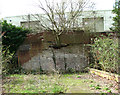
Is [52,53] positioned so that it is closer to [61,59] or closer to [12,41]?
[61,59]

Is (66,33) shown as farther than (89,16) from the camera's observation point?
No

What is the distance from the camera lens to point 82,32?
22.4 feet

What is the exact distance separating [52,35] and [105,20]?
4.27 m

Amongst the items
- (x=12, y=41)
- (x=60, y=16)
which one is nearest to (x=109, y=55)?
(x=60, y=16)

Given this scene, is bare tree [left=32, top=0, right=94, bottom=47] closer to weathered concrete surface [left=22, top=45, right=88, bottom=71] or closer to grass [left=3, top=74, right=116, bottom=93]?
weathered concrete surface [left=22, top=45, right=88, bottom=71]

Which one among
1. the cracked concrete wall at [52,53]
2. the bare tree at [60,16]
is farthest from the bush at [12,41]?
the bare tree at [60,16]

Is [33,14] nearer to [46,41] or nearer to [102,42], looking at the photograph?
[46,41]

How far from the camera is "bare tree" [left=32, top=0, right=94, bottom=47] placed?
648cm

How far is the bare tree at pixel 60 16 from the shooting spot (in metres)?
6.48

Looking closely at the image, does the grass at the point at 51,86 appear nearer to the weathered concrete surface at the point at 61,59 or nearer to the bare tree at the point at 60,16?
the weathered concrete surface at the point at 61,59

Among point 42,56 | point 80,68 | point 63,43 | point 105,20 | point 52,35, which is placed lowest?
point 80,68

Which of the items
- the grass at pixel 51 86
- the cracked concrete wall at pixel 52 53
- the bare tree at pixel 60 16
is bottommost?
the grass at pixel 51 86

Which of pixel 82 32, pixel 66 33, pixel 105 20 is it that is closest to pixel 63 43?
pixel 66 33

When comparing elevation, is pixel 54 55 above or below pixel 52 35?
below
